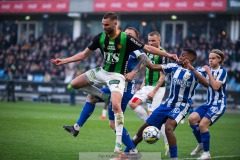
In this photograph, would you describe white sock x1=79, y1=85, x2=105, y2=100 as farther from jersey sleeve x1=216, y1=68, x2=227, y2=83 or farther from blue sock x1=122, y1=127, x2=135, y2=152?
jersey sleeve x1=216, y1=68, x2=227, y2=83

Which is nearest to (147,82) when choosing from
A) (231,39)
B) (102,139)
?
(102,139)

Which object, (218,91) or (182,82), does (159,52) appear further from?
(218,91)

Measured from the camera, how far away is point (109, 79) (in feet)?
34.8

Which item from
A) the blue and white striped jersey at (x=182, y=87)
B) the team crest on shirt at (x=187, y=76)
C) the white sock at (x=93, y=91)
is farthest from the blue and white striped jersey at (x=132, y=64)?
the team crest on shirt at (x=187, y=76)

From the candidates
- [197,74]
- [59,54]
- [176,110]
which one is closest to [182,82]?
[197,74]

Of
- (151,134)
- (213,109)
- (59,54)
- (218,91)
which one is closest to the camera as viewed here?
(151,134)

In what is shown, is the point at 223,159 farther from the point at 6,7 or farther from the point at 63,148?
the point at 6,7

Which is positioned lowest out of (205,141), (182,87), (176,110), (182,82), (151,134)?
(205,141)

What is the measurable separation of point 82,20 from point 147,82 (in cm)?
3007

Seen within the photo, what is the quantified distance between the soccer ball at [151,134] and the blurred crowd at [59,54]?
2125 cm

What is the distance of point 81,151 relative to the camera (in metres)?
11.7

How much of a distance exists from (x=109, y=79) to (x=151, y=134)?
134 cm

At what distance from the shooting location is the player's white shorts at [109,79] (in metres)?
10.5

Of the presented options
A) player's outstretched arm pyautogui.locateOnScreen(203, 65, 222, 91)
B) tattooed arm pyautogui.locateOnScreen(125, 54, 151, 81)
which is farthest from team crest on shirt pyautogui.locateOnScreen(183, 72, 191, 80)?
tattooed arm pyautogui.locateOnScreen(125, 54, 151, 81)
